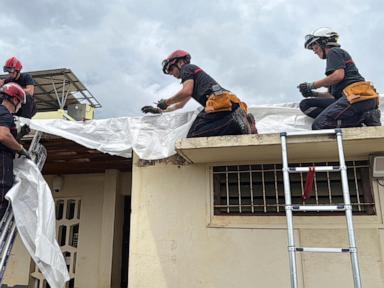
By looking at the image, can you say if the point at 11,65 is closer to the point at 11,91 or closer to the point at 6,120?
the point at 11,91

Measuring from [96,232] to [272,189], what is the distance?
173 inches

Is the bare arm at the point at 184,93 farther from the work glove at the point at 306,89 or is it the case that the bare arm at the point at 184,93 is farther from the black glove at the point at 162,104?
the work glove at the point at 306,89

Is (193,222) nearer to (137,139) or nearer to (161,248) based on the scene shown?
(161,248)

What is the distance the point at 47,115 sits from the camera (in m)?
11.2

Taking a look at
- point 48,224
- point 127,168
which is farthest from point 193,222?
point 127,168

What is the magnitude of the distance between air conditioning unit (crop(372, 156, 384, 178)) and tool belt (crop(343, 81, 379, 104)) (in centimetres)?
64

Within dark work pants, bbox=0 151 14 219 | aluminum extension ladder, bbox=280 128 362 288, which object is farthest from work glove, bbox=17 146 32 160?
aluminum extension ladder, bbox=280 128 362 288

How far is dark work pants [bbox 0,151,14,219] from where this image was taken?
350cm

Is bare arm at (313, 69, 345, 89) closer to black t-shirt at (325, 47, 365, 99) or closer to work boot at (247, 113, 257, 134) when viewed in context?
black t-shirt at (325, 47, 365, 99)

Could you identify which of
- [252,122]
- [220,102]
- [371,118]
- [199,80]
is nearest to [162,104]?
[199,80]

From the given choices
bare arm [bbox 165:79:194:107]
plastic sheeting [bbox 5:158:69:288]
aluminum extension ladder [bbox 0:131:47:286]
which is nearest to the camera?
plastic sheeting [bbox 5:158:69:288]

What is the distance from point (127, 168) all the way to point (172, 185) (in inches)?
118

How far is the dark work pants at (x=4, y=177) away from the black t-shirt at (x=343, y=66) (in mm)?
3380

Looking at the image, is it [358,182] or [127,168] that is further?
[127,168]
